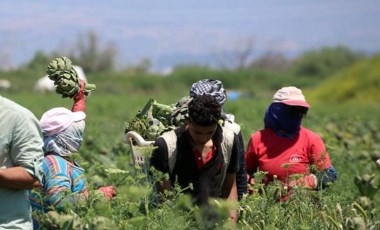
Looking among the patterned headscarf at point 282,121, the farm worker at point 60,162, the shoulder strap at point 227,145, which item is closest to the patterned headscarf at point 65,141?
the farm worker at point 60,162

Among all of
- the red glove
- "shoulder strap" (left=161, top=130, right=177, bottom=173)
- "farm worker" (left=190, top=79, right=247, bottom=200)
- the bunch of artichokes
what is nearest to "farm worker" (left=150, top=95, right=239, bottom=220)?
"shoulder strap" (left=161, top=130, right=177, bottom=173)

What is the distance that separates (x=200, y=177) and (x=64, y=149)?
0.79 m

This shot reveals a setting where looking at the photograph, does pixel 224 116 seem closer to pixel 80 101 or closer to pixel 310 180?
pixel 310 180

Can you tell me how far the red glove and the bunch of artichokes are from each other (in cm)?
3

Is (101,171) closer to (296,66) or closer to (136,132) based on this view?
(136,132)

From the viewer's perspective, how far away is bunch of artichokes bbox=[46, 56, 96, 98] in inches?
208

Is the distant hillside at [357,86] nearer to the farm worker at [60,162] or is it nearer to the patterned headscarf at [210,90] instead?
the patterned headscarf at [210,90]

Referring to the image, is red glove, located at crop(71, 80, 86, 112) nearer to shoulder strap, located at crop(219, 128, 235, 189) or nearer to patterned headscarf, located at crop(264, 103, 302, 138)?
shoulder strap, located at crop(219, 128, 235, 189)

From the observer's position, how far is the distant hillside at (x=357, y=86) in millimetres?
34219

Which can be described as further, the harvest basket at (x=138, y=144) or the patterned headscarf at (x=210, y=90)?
the patterned headscarf at (x=210, y=90)

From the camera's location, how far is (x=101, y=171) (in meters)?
8.59

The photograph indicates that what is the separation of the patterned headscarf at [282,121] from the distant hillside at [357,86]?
27.9 metres

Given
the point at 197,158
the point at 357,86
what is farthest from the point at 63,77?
the point at 357,86

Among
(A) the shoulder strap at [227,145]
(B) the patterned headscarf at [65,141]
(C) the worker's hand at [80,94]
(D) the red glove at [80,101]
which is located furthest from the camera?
(C) the worker's hand at [80,94]
